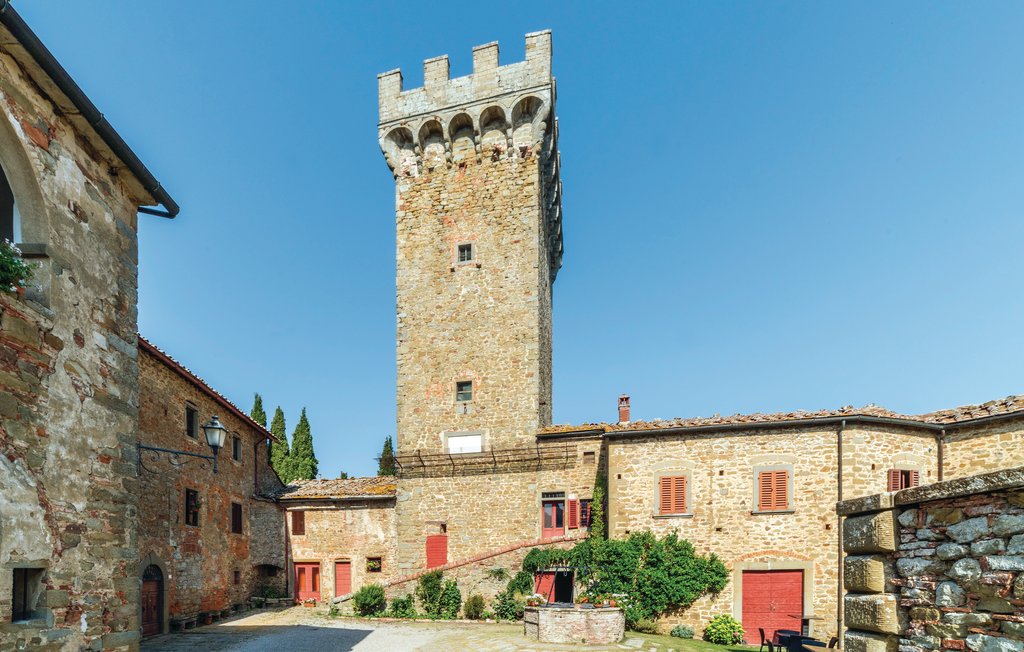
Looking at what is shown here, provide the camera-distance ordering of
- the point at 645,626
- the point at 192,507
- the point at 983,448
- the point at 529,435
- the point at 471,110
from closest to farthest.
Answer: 1. the point at 983,448
2. the point at 645,626
3. the point at 192,507
4. the point at 529,435
5. the point at 471,110

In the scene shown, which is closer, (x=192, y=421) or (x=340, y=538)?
(x=192, y=421)

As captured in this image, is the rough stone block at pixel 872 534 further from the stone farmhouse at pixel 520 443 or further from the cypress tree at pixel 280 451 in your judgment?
the cypress tree at pixel 280 451

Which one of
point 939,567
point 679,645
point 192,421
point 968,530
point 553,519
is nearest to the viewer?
point 968,530

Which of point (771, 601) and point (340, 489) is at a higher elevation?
point (340, 489)

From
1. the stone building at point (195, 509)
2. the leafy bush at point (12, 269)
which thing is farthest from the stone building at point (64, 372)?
the stone building at point (195, 509)

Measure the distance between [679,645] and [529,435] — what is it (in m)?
8.02

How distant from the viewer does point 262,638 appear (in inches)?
624

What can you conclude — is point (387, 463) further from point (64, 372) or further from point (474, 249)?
point (64, 372)

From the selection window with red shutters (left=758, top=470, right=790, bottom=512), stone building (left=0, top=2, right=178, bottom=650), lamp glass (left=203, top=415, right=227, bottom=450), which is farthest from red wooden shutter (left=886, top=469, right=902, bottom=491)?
stone building (left=0, top=2, right=178, bottom=650)

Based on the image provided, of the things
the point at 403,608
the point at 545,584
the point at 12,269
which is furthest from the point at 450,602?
the point at 12,269

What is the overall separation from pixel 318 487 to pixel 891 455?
20139mm

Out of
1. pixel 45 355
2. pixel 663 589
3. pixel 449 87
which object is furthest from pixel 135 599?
pixel 449 87

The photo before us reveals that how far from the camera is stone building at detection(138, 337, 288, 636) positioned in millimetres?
16495

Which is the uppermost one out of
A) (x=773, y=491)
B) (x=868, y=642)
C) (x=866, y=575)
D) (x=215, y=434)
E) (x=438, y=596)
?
(x=215, y=434)
